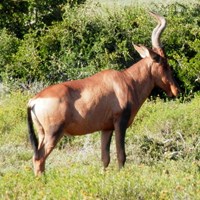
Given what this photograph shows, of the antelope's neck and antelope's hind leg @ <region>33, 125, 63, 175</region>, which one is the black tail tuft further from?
the antelope's neck

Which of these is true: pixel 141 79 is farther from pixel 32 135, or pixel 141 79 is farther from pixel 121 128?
pixel 32 135

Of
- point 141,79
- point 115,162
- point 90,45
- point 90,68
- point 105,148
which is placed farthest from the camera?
point 90,45

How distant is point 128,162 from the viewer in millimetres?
12320

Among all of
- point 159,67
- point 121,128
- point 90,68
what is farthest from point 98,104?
point 90,68

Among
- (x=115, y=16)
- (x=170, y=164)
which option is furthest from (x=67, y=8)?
(x=170, y=164)

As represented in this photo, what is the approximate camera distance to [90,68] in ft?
63.7

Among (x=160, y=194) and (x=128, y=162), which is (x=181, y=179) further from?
(x=128, y=162)

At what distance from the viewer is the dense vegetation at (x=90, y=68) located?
1230 cm

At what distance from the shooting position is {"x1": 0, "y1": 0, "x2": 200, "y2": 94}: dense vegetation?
19.6 m

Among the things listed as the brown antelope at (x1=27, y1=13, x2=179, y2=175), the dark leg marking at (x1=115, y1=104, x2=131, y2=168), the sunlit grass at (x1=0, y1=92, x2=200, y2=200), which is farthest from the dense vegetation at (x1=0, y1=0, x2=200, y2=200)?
the brown antelope at (x1=27, y1=13, x2=179, y2=175)

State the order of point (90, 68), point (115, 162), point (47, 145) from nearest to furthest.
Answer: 1. point (47, 145)
2. point (115, 162)
3. point (90, 68)

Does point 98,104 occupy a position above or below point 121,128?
above

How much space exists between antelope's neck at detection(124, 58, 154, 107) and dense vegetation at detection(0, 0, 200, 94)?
731 cm

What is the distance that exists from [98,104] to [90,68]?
26.7 feet
